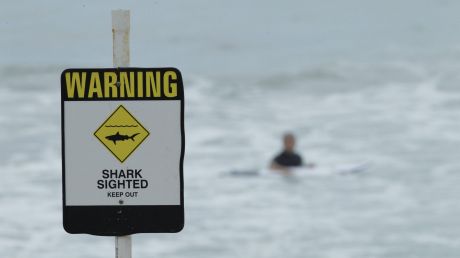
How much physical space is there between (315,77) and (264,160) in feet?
19.8

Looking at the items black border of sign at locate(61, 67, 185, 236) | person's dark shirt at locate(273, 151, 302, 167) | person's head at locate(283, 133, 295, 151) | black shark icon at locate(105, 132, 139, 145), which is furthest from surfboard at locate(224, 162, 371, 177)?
black shark icon at locate(105, 132, 139, 145)

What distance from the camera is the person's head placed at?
24.0 m

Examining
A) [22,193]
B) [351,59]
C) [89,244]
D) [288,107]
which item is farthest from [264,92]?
[89,244]

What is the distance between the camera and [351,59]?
3247cm

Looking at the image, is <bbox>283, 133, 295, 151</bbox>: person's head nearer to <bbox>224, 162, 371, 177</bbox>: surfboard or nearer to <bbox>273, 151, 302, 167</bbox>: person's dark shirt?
<bbox>273, 151, 302, 167</bbox>: person's dark shirt

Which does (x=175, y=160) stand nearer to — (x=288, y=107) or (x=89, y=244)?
(x=89, y=244)

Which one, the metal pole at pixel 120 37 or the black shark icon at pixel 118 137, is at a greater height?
the metal pole at pixel 120 37

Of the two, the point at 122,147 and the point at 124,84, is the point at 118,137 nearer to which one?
the point at 122,147

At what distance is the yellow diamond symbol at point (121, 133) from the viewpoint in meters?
4.39

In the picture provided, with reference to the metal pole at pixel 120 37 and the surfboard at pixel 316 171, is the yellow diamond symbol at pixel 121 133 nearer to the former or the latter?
the metal pole at pixel 120 37

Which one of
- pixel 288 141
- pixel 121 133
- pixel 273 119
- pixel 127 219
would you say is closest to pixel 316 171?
pixel 288 141

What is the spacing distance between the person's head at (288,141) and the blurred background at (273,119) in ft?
1.84

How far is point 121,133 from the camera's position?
173 inches

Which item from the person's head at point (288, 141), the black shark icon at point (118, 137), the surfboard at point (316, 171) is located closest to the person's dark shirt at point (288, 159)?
the person's head at point (288, 141)
